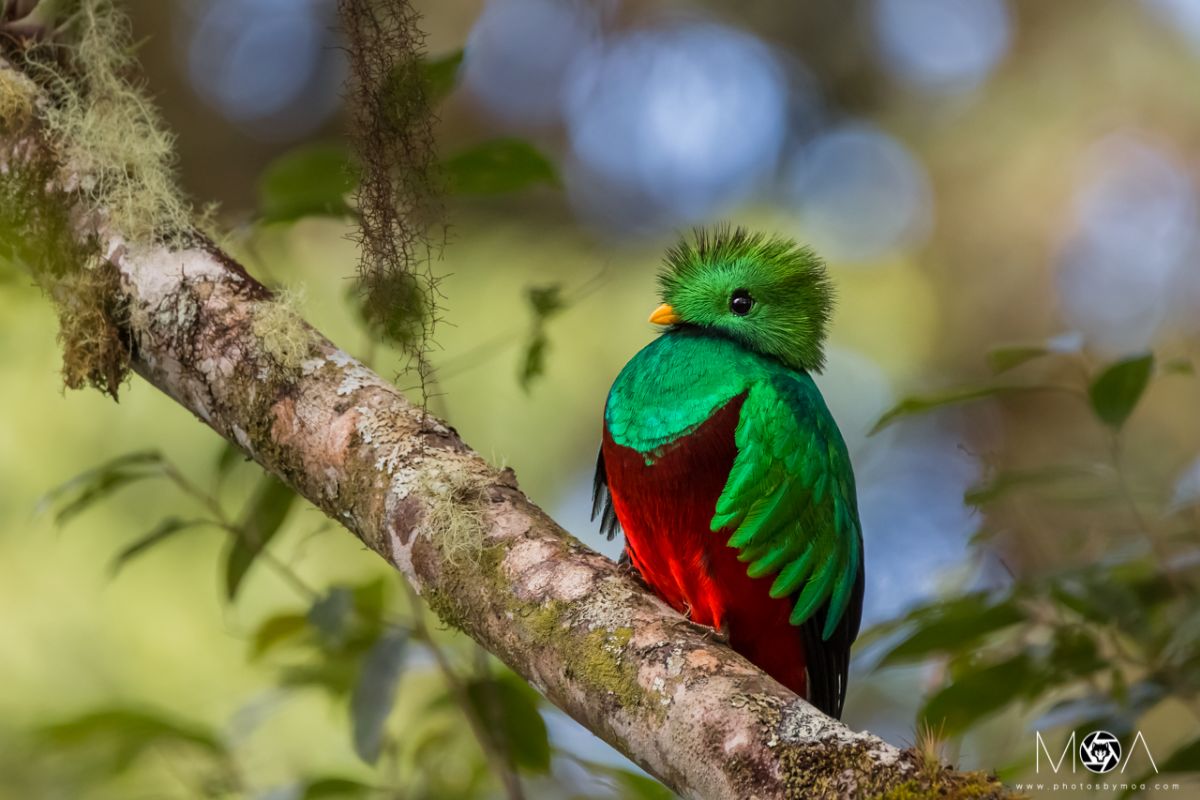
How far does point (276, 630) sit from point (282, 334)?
0.92 metres

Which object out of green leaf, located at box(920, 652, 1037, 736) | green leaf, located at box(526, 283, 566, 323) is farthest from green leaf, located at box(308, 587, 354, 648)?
green leaf, located at box(920, 652, 1037, 736)

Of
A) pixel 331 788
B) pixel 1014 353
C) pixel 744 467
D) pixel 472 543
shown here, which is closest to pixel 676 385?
pixel 744 467

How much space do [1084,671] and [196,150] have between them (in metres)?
3.40

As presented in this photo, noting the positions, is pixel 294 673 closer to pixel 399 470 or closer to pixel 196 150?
pixel 399 470

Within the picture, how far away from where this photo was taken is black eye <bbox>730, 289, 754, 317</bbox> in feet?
7.98

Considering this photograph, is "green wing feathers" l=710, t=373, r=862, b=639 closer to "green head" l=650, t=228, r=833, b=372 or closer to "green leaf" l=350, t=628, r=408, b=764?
"green head" l=650, t=228, r=833, b=372

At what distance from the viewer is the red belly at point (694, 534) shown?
2170 millimetres

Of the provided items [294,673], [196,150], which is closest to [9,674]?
[196,150]

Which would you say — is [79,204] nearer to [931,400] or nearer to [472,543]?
[472,543]

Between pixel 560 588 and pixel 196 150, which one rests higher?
pixel 196 150

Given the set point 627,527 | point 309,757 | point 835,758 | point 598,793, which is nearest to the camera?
point 835,758

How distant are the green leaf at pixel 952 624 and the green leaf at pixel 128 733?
4.21 ft

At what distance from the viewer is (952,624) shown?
214cm

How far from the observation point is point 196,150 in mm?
4258
